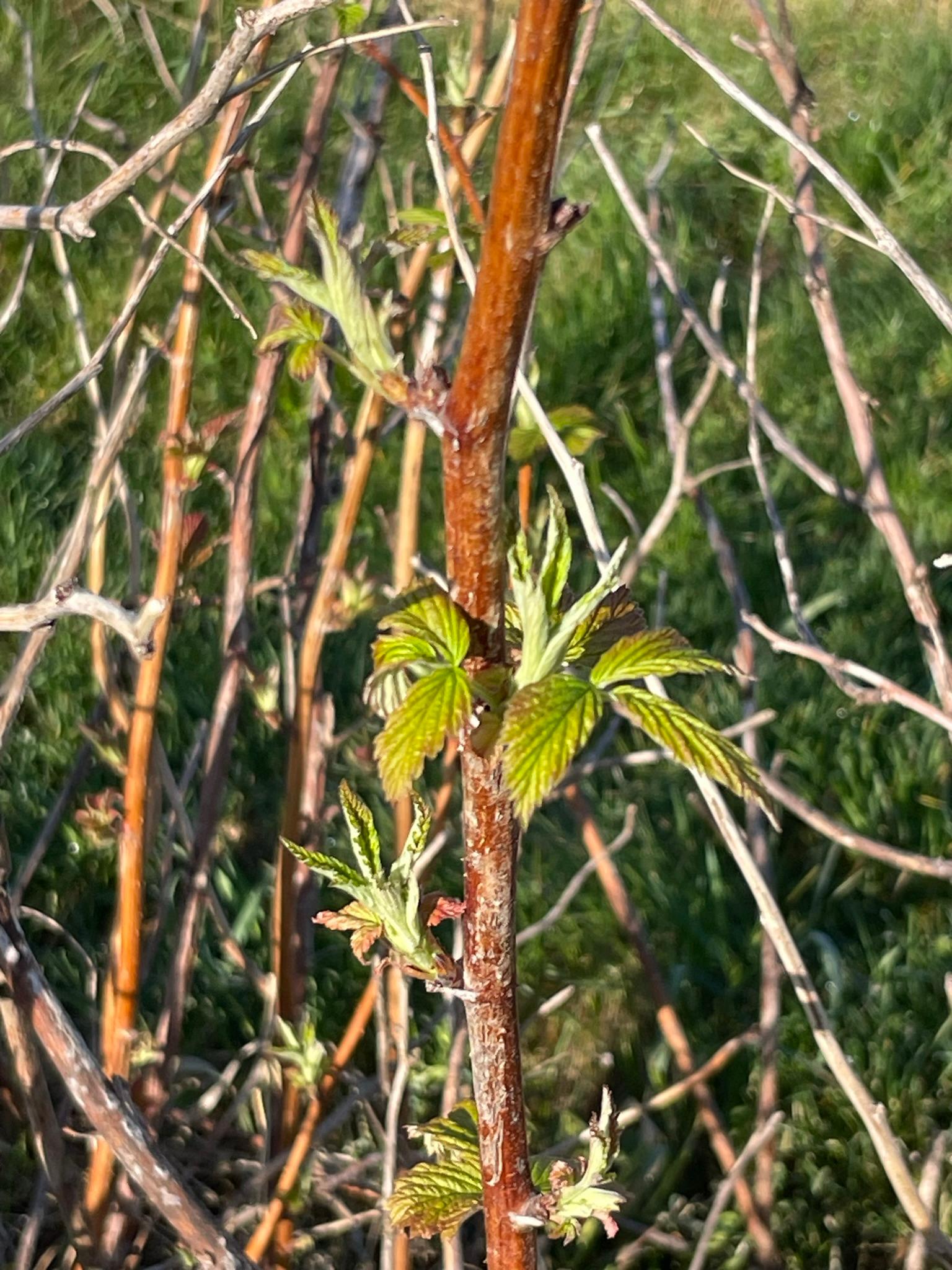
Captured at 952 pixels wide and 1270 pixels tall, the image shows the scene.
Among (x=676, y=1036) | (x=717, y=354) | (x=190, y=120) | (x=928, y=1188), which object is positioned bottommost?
(x=676, y=1036)

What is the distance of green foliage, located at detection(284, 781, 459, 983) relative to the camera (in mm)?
631

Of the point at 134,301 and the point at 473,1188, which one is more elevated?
the point at 134,301

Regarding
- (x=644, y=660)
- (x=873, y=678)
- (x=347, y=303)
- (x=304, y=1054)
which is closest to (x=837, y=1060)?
(x=873, y=678)

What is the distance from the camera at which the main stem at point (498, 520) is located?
436 mm

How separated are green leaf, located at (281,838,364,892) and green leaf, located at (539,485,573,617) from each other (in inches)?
6.4

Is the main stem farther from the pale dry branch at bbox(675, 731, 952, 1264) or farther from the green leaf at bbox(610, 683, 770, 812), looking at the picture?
the pale dry branch at bbox(675, 731, 952, 1264)

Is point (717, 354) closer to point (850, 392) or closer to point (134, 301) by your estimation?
point (850, 392)

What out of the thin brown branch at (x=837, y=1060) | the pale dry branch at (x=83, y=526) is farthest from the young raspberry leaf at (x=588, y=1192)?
the pale dry branch at (x=83, y=526)

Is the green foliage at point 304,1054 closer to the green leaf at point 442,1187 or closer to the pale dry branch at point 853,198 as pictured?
the green leaf at point 442,1187

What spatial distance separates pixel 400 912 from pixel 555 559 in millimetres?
179

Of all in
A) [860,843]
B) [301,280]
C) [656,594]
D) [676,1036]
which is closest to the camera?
[301,280]

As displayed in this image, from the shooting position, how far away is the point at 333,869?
27.0 inches

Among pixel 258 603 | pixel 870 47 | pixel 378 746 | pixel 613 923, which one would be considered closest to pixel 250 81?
pixel 378 746

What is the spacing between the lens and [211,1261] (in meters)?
0.95
